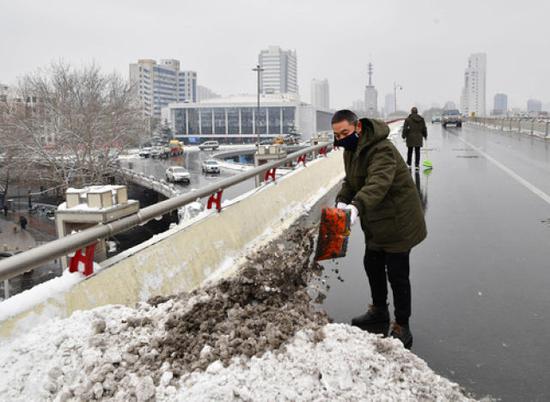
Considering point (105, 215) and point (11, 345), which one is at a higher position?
point (105, 215)

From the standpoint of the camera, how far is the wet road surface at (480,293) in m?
3.95

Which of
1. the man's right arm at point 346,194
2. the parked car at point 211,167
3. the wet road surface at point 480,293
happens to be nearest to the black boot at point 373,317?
the wet road surface at point 480,293

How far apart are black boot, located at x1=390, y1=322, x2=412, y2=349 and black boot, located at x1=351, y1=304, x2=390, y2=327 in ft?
1.11

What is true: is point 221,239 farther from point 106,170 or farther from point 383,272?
point 106,170

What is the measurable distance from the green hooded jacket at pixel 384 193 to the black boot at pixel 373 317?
650mm

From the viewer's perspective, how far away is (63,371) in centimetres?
312

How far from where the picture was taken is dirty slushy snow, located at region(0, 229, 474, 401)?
2.94m

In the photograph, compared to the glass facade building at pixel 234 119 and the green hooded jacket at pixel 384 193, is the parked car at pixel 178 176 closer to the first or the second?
the green hooded jacket at pixel 384 193

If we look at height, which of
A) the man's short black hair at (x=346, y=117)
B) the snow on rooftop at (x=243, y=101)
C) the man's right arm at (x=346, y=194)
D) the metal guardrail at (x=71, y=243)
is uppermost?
the snow on rooftop at (x=243, y=101)

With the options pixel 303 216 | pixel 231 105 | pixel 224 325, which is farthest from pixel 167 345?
pixel 231 105

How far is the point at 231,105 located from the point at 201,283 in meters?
157

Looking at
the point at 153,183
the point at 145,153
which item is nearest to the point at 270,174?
the point at 153,183

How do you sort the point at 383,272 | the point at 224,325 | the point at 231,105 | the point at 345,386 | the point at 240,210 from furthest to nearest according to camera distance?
the point at 231,105
the point at 240,210
the point at 383,272
the point at 224,325
the point at 345,386

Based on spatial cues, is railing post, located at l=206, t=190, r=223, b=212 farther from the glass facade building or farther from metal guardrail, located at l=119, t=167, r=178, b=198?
the glass facade building
